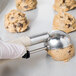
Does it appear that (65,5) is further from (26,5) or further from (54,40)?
(54,40)

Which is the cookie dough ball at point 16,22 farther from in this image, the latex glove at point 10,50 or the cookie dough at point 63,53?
the latex glove at point 10,50

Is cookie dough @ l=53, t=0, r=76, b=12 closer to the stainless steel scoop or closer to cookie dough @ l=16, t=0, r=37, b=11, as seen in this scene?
cookie dough @ l=16, t=0, r=37, b=11

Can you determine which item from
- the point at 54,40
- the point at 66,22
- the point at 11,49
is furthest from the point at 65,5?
the point at 11,49

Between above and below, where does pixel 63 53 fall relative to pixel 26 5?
below

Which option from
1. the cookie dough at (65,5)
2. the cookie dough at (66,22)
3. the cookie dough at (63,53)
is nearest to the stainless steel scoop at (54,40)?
the cookie dough at (63,53)

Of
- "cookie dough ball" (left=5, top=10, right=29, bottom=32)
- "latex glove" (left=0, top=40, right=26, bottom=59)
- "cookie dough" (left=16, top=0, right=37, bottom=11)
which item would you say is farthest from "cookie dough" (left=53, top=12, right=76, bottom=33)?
"latex glove" (left=0, top=40, right=26, bottom=59)

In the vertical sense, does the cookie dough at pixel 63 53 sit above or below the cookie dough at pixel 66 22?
below

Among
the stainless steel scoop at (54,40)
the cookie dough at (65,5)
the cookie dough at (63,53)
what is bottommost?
the cookie dough at (63,53)
